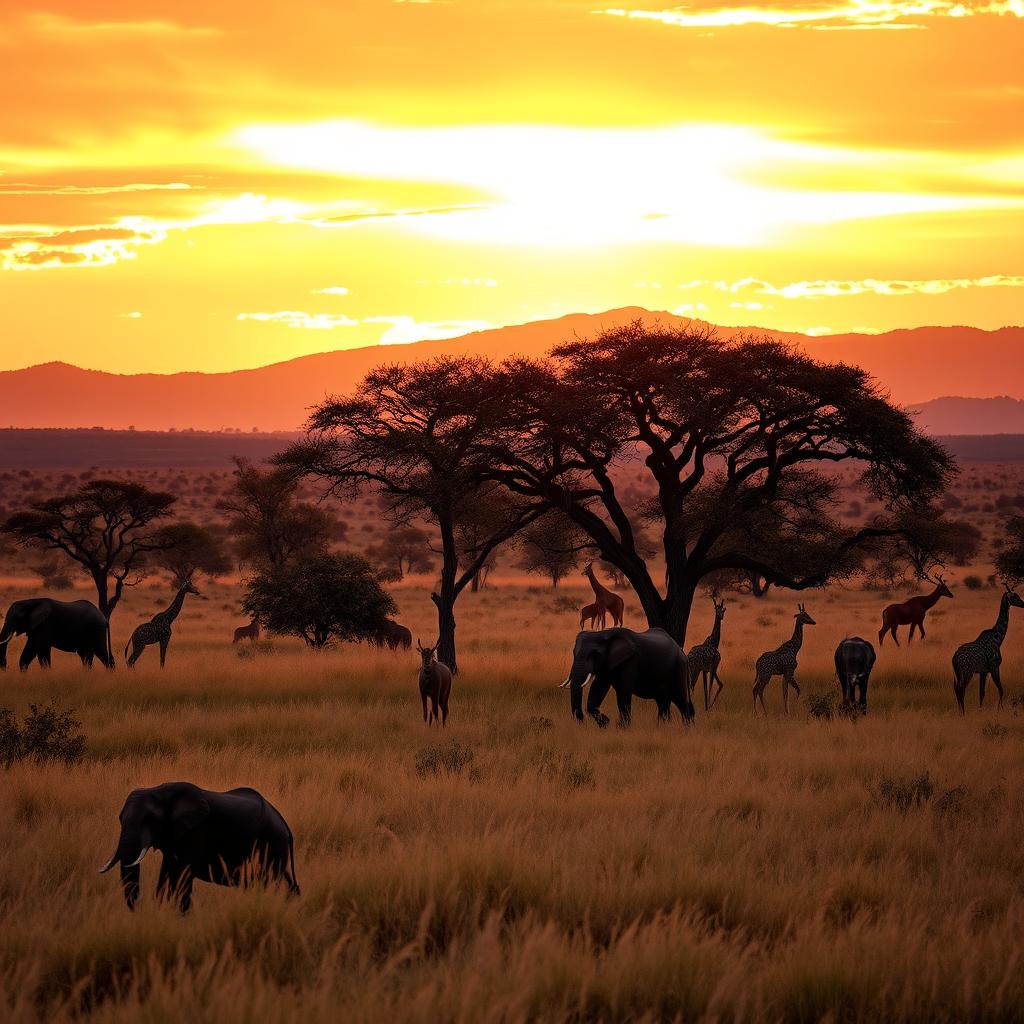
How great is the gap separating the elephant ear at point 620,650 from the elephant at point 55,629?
37.2 ft

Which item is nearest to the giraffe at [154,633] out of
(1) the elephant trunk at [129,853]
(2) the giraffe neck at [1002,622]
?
(2) the giraffe neck at [1002,622]

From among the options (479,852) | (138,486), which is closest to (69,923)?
(479,852)

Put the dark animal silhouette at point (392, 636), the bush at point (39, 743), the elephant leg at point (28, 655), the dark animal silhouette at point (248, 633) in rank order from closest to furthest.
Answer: the bush at point (39, 743) < the elephant leg at point (28, 655) < the dark animal silhouette at point (392, 636) < the dark animal silhouette at point (248, 633)

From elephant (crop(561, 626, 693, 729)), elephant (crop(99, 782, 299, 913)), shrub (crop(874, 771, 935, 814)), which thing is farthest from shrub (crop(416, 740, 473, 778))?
elephant (crop(99, 782, 299, 913))

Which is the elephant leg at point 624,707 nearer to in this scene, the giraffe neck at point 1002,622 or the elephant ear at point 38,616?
the giraffe neck at point 1002,622

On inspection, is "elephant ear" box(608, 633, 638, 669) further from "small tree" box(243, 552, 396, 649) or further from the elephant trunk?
"small tree" box(243, 552, 396, 649)

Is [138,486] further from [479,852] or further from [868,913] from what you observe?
[868,913]

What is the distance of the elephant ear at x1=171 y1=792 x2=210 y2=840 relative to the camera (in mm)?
8078

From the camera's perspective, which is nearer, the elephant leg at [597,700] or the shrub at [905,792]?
the shrub at [905,792]

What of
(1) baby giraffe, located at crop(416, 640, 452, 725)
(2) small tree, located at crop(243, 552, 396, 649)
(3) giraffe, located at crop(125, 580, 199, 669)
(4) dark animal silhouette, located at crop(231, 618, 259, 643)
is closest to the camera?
(1) baby giraffe, located at crop(416, 640, 452, 725)

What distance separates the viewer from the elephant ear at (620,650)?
758 inches

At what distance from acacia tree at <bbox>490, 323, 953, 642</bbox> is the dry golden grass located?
4035 millimetres

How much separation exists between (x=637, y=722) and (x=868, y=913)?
11.9 m

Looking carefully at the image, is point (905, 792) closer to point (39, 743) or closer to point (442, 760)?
point (442, 760)
